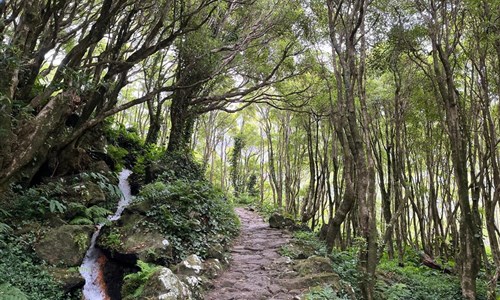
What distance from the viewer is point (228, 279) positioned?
277 inches

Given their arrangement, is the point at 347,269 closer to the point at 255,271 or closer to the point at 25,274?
the point at 255,271

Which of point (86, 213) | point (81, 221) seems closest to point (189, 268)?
point (81, 221)

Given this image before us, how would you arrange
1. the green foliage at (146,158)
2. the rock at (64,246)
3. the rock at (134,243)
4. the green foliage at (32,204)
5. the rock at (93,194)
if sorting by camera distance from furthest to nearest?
the green foliage at (146,158) → the rock at (93,194) → the green foliage at (32,204) → the rock at (134,243) → the rock at (64,246)

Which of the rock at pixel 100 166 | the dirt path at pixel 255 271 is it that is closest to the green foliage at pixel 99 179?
the rock at pixel 100 166

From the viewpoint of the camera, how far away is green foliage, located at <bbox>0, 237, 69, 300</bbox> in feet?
17.8

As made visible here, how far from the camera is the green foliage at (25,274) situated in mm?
5438

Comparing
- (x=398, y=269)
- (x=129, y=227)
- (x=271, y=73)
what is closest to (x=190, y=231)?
(x=129, y=227)

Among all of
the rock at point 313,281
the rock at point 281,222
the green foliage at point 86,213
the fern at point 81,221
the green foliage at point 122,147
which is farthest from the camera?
the green foliage at point 122,147

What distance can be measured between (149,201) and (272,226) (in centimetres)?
536

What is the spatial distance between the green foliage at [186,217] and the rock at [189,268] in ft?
2.48

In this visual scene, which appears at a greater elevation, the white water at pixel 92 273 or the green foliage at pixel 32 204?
the green foliage at pixel 32 204

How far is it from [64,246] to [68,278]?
0.81 metres

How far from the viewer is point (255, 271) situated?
7641 millimetres

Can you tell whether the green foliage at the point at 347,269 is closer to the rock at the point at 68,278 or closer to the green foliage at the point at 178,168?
the rock at the point at 68,278
